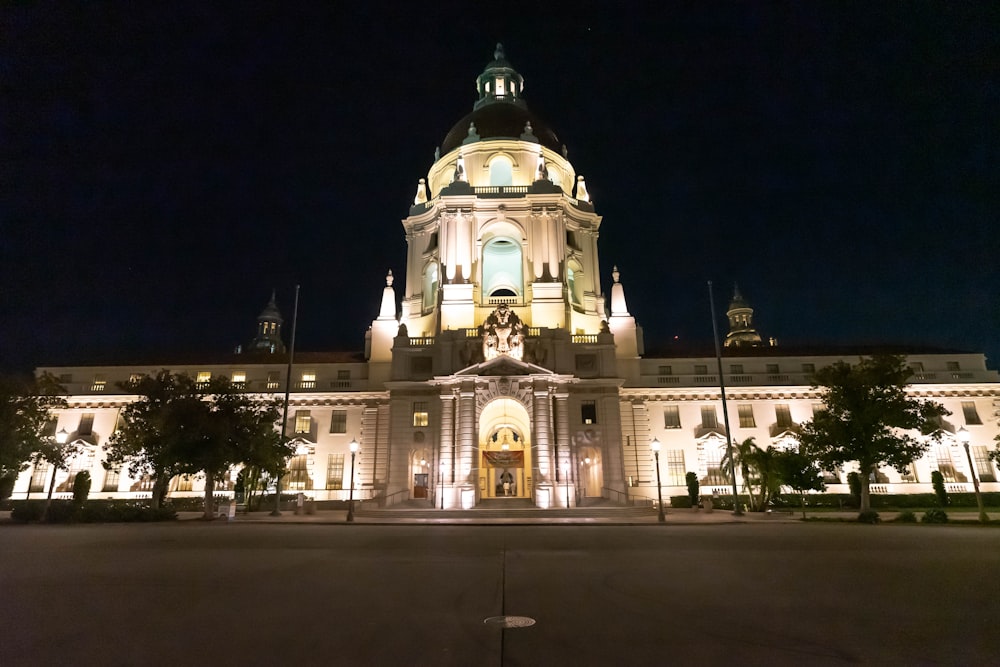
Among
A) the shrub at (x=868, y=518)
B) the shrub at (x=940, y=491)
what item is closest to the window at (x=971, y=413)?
the shrub at (x=940, y=491)

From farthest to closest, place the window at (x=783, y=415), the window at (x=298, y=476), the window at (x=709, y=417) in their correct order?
the window at (x=709, y=417) < the window at (x=783, y=415) < the window at (x=298, y=476)

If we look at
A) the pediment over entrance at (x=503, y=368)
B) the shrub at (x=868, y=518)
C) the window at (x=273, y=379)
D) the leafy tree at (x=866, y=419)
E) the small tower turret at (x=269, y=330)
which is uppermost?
the small tower turret at (x=269, y=330)

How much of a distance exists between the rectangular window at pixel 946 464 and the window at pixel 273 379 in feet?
202

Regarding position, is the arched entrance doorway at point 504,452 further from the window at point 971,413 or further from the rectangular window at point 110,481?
the window at point 971,413

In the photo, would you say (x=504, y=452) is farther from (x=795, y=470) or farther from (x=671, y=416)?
(x=795, y=470)

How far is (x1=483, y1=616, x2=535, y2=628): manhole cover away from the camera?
22.7 feet

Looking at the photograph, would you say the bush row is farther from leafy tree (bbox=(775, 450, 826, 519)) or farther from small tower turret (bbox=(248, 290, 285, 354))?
small tower turret (bbox=(248, 290, 285, 354))

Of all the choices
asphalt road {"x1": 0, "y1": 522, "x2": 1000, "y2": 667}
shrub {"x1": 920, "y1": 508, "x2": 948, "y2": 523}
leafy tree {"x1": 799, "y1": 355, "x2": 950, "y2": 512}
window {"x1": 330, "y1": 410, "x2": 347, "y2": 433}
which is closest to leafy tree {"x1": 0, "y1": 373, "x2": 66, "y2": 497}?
window {"x1": 330, "y1": 410, "x2": 347, "y2": 433}

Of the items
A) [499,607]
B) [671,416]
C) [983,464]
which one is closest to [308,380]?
[671,416]

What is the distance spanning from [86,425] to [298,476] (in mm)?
21228

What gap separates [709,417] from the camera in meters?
51.5

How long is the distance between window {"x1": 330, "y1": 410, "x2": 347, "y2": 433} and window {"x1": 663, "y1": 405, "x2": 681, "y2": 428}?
3006 centimetres

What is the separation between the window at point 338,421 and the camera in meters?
51.1

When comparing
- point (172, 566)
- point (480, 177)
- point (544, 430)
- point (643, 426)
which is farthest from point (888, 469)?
point (172, 566)
